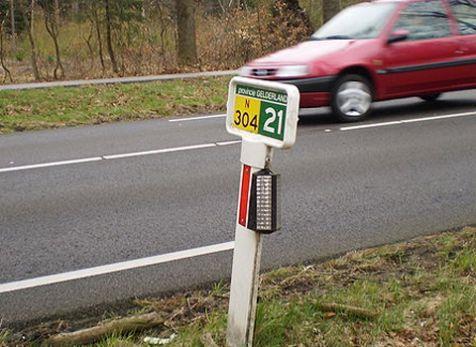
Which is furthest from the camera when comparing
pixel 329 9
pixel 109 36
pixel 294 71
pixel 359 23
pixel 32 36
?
pixel 329 9

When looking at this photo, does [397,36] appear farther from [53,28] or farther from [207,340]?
[53,28]

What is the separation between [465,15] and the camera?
447 inches

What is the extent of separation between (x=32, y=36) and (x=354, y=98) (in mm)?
11724

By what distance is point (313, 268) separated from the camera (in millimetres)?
4625

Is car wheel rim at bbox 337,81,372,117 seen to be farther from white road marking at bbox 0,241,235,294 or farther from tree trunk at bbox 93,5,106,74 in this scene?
tree trunk at bbox 93,5,106,74

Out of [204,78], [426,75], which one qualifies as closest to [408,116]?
[426,75]

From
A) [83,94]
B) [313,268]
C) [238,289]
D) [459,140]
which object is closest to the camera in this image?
[238,289]

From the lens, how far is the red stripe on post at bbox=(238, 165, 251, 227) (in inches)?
120

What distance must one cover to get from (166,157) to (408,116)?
4.36 m

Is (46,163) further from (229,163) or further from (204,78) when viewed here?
(204,78)

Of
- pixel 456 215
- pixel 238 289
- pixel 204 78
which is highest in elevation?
pixel 238 289

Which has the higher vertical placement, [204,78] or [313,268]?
[313,268]

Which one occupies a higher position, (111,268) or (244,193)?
(244,193)

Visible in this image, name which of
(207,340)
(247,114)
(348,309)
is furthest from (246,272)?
(348,309)
